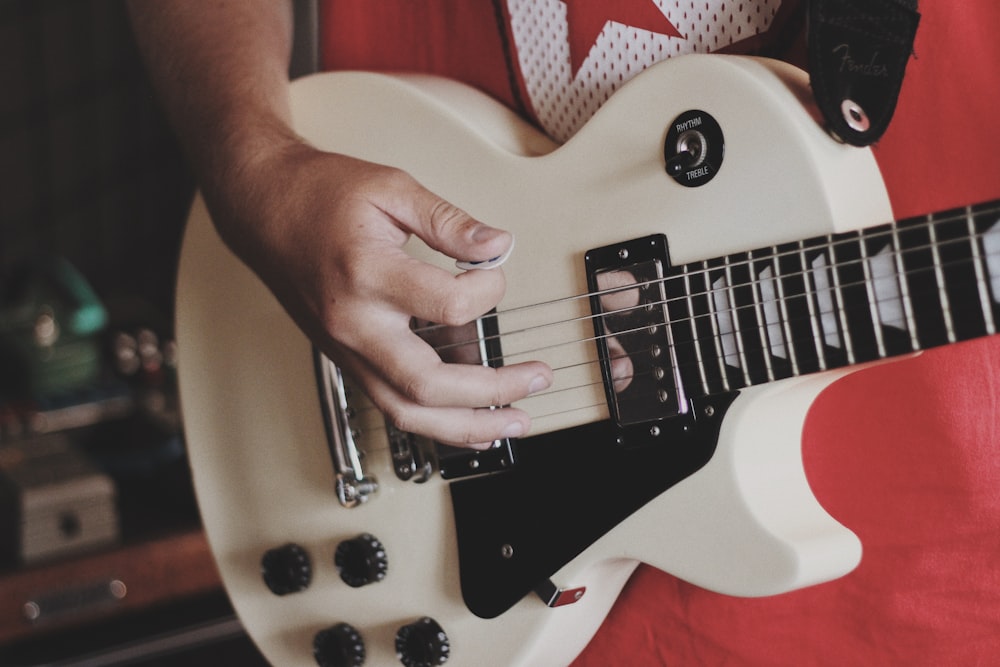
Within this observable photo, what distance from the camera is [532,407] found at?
2.48 ft

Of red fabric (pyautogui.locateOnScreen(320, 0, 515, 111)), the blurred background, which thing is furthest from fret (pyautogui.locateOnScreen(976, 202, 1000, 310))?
the blurred background

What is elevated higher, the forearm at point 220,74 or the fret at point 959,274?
the forearm at point 220,74

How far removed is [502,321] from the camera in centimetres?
77

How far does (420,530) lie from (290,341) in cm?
24

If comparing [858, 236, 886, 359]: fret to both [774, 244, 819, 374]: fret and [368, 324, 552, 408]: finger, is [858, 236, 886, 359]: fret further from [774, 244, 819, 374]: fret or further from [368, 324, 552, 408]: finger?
[368, 324, 552, 408]: finger

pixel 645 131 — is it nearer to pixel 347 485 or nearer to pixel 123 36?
pixel 347 485

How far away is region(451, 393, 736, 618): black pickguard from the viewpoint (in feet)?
2.21

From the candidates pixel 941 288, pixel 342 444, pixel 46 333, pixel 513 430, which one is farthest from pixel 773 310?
pixel 46 333

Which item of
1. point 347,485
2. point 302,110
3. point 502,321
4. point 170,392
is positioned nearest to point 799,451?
point 502,321

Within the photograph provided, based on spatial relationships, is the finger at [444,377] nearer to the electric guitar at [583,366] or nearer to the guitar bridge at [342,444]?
the electric guitar at [583,366]

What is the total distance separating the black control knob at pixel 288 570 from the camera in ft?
2.93

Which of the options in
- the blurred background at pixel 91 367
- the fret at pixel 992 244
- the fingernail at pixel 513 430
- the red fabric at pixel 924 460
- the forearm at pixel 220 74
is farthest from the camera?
the blurred background at pixel 91 367

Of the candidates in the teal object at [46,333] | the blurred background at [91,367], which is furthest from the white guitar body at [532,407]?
the teal object at [46,333]

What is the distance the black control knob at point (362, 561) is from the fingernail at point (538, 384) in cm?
25
